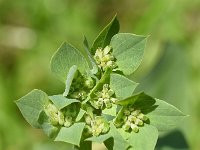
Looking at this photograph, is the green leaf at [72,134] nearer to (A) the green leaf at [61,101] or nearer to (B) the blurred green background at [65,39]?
→ (A) the green leaf at [61,101]

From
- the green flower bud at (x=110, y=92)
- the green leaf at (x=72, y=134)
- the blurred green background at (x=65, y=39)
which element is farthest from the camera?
the blurred green background at (x=65, y=39)

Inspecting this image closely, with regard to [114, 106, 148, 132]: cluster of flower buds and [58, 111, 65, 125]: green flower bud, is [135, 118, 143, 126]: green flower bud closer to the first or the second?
[114, 106, 148, 132]: cluster of flower buds

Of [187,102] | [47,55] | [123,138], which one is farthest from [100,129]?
[47,55]

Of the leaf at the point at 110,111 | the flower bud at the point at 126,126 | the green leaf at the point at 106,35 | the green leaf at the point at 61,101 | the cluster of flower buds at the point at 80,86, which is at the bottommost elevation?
the flower bud at the point at 126,126

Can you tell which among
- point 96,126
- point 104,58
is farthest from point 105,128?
point 104,58

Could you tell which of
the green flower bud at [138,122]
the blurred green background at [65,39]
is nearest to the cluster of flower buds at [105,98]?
the green flower bud at [138,122]

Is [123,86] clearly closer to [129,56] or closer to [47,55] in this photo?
[129,56]
